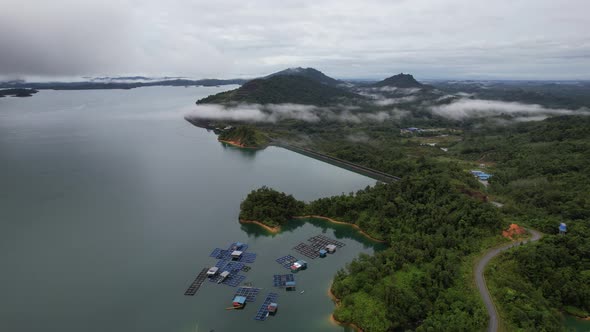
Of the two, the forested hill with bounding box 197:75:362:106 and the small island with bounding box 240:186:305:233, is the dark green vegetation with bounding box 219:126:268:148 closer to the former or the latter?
the forested hill with bounding box 197:75:362:106

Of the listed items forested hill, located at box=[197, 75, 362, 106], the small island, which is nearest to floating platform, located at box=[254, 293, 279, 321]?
the small island

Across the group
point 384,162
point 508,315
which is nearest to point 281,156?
point 384,162

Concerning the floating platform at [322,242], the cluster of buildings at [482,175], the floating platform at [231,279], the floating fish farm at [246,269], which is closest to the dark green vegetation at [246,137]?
the cluster of buildings at [482,175]

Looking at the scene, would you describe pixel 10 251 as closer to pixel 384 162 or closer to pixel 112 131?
pixel 384 162

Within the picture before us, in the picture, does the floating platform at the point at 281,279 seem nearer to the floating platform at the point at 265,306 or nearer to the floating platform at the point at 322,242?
the floating platform at the point at 265,306

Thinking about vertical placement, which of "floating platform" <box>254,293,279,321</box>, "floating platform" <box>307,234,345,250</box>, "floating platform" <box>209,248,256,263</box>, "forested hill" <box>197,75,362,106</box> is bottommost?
"floating platform" <box>254,293,279,321</box>
